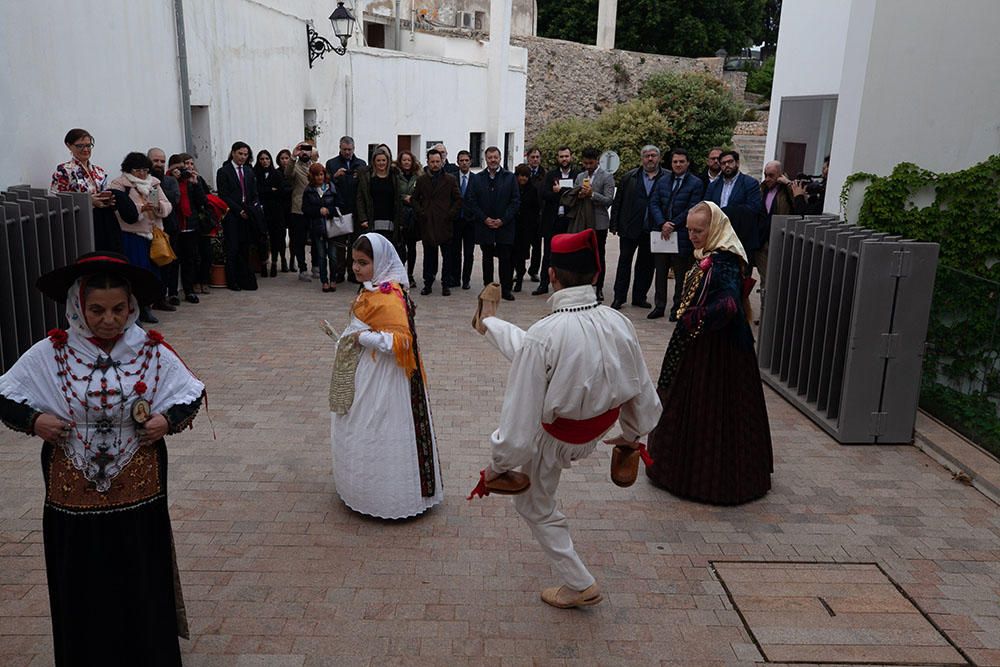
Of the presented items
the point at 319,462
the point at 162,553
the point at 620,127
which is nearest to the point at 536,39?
the point at 620,127

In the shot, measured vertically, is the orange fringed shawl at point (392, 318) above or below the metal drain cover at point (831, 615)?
A: above

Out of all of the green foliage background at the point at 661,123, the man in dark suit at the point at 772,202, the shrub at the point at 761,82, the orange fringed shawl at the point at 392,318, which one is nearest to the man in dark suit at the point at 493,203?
the man in dark suit at the point at 772,202

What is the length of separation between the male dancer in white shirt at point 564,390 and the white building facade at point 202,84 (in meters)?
6.22

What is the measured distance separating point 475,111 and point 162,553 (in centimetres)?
2310

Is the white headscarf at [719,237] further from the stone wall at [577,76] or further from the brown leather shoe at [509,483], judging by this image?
the stone wall at [577,76]

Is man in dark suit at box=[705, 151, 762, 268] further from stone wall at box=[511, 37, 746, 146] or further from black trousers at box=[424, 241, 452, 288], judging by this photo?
stone wall at box=[511, 37, 746, 146]

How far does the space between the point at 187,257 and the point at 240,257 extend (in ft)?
3.23

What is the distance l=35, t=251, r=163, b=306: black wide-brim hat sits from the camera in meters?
3.00

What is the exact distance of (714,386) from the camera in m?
5.28

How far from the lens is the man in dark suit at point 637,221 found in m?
10.5

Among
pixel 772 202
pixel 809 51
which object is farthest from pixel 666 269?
pixel 809 51

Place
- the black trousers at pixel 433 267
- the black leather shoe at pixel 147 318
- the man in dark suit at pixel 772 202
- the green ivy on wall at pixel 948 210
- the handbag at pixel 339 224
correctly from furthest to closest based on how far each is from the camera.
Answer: the black trousers at pixel 433 267, the handbag at pixel 339 224, the man in dark suit at pixel 772 202, the black leather shoe at pixel 147 318, the green ivy on wall at pixel 948 210

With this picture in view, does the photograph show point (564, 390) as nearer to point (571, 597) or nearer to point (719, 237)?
point (571, 597)

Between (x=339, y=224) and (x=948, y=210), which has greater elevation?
(x=948, y=210)
